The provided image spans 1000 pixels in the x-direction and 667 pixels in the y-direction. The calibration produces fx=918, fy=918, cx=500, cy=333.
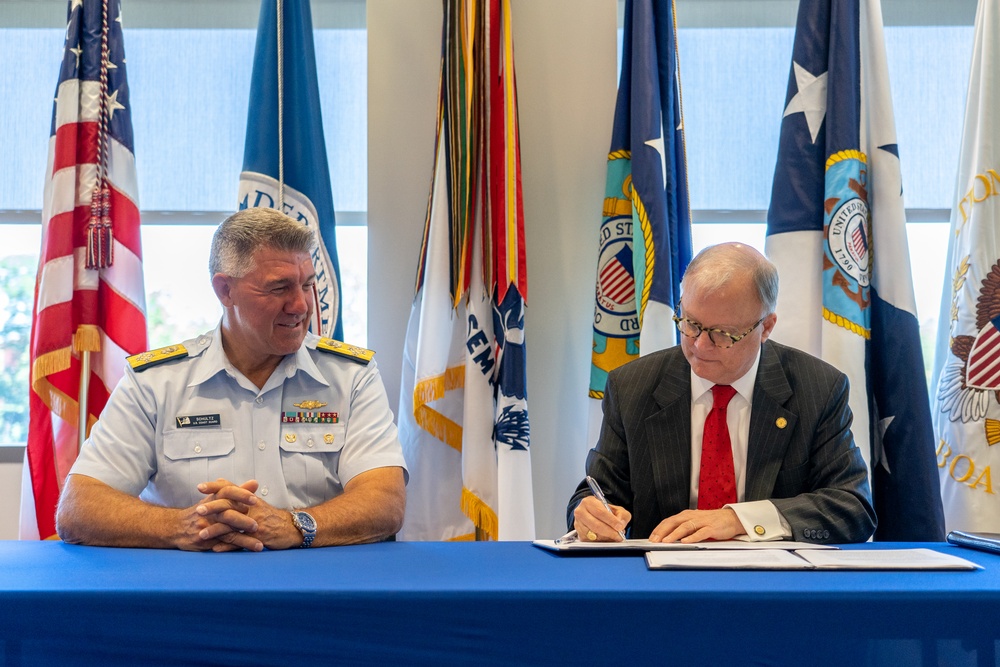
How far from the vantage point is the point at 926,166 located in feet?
11.9

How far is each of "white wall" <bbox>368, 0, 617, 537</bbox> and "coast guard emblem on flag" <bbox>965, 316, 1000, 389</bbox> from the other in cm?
128

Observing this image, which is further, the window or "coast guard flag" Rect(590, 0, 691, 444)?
the window

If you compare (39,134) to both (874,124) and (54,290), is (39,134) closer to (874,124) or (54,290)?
(54,290)

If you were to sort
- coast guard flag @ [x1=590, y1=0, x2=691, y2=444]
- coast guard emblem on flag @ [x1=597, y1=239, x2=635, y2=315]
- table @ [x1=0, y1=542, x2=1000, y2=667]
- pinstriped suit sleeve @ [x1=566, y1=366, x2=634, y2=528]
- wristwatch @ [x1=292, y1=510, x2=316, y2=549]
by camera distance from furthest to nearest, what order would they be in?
coast guard emblem on flag @ [x1=597, y1=239, x2=635, y2=315] → coast guard flag @ [x1=590, y1=0, x2=691, y2=444] → pinstriped suit sleeve @ [x1=566, y1=366, x2=634, y2=528] → wristwatch @ [x1=292, y1=510, x2=316, y2=549] → table @ [x1=0, y1=542, x2=1000, y2=667]

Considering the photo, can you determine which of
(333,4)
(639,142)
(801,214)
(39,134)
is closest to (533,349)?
(639,142)

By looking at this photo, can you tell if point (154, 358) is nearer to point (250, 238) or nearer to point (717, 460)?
point (250, 238)

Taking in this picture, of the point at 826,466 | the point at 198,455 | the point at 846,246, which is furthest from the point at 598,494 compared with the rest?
the point at 846,246

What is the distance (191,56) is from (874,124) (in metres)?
2.59

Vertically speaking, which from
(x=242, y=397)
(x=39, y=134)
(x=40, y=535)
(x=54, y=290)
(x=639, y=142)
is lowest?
(x=40, y=535)

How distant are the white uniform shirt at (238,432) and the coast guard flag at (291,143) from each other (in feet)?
3.12

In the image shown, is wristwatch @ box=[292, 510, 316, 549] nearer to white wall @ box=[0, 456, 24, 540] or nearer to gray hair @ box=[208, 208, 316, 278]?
gray hair @ box=[208, 208, 316, 278]

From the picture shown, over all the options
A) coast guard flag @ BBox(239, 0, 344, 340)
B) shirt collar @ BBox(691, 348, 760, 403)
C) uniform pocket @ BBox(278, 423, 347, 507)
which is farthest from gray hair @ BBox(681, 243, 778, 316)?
coast guard flag @ BBox(239, 0, 344, 340)

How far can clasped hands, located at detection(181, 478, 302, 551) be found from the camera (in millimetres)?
1749

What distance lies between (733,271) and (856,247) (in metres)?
1.14
